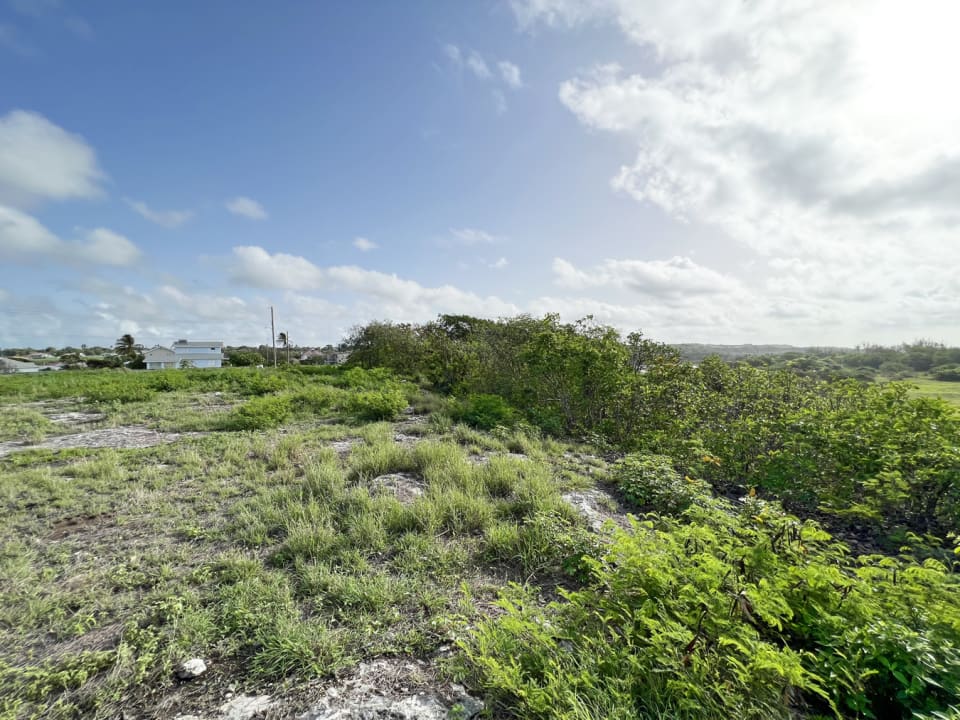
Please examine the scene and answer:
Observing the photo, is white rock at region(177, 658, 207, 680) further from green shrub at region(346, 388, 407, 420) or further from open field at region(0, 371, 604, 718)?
green shrub at region(346, 388, 407, 420)

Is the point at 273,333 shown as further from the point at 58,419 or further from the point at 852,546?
the point at 852,546

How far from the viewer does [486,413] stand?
727 cm

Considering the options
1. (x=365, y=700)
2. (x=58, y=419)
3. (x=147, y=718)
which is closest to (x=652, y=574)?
(x=365, y=700)

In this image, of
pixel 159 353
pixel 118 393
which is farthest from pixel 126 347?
pixel 118 393

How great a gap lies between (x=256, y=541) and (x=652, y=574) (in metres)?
3.02

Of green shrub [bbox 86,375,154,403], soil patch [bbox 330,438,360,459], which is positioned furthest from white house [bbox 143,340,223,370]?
soil patch [bbox 330,438,360,459]

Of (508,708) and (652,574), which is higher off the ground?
(652,574)

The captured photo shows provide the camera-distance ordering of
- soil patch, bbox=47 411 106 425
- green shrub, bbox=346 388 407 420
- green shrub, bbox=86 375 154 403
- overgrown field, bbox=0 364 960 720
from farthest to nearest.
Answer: green shrub, bbox=86 375 154 403 → green shrub, bbox=346 388 407 420 → soil patch, bbox=47 411 106 425 → overgrown field, bbox=0 364 960 720

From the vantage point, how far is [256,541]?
2963 millimetres

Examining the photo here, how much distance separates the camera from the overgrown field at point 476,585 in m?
1.41

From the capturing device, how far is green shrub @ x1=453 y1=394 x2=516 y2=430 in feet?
23.2

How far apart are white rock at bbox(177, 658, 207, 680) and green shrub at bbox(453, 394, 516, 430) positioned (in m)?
5.31

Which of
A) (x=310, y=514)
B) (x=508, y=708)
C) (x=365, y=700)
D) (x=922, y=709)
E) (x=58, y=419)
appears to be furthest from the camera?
(x=58, y=419)

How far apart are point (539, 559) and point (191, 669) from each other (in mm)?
2139
